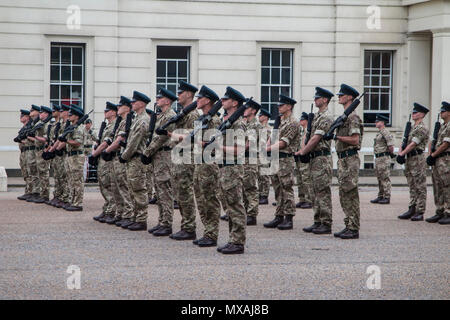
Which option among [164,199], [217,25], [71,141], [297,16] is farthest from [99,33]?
[164,199]

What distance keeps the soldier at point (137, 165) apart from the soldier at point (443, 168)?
190 inches

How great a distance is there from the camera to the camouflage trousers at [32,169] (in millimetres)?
18547

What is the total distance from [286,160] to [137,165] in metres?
2.44

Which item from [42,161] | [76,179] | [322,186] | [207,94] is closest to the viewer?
[207,94]

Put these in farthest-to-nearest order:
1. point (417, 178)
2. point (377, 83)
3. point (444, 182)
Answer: point (377, 83)
point (417, 178)
point (444, 182)

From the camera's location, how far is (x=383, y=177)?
18.9 meters

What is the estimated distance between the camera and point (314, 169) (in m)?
13.0

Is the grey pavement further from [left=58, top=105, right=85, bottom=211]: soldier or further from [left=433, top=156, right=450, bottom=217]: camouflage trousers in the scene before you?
[left=58, top=105, right=85, bottom=211]: soldier

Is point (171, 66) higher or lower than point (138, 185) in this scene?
higher

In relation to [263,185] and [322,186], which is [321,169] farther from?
[263,185]

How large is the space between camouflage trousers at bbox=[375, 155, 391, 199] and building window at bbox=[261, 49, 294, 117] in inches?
290

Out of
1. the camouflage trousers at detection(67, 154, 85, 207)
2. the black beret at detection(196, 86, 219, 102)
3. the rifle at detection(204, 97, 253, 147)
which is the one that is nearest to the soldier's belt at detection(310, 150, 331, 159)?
the black beret at detection(196, 86, 219, 102)

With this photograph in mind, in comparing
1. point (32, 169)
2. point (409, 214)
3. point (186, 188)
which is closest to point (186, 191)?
point (186, 188)

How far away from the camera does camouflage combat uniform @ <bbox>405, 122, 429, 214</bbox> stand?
15.4 m
